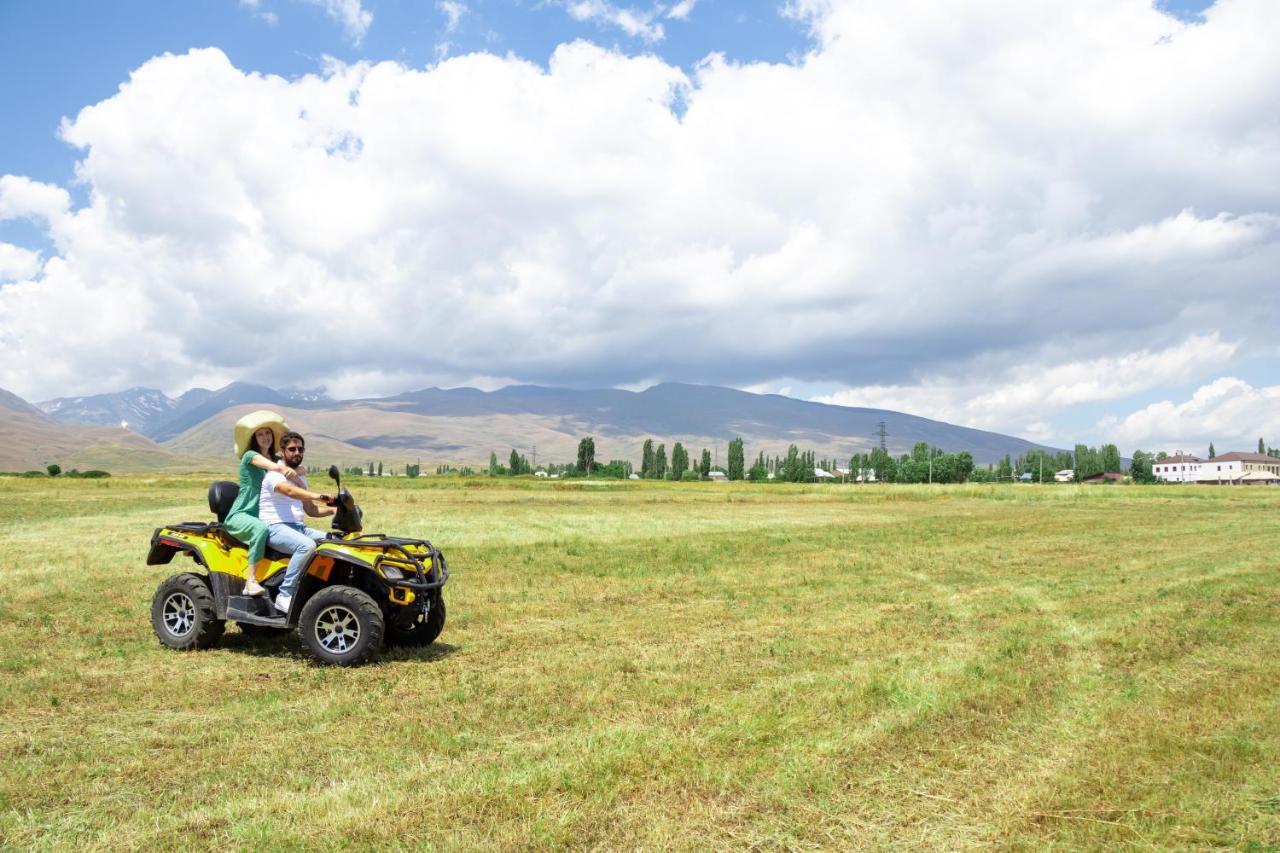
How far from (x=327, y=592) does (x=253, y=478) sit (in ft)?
5.95

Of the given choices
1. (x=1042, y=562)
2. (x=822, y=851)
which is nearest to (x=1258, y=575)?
(x=1042, y=562)

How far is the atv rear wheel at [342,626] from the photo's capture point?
909 cm

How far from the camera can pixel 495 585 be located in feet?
51.4

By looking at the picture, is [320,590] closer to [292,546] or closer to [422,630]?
[292,546]

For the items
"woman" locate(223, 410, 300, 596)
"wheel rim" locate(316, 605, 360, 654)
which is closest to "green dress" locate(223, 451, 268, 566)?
"woman" locate(223, 410, 300, 596)

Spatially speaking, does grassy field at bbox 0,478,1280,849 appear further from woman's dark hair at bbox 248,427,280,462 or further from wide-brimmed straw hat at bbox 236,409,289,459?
wide-brimmed straw hat at bbox 236,409,289,459

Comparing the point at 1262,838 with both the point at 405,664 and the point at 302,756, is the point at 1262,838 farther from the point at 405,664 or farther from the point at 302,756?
the point at 405,664

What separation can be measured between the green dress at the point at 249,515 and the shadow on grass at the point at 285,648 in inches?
49.3

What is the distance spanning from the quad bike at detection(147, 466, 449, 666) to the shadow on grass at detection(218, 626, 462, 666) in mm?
204

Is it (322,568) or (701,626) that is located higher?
(322,568)

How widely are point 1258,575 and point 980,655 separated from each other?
11.2m

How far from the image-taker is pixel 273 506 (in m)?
9.69

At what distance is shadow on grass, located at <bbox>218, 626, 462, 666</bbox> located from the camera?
32.1 ft

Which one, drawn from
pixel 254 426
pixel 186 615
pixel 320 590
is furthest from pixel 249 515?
pixel 186 615
